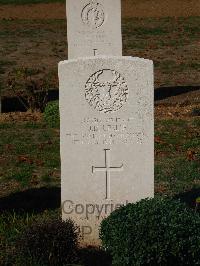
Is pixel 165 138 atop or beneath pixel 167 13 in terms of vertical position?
beneath

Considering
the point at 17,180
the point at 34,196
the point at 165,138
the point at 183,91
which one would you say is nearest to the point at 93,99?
the point at 34,196

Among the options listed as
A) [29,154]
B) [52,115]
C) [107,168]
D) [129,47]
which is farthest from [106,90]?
[129,47]

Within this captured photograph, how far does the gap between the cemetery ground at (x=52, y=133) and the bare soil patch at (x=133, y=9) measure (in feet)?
19.1

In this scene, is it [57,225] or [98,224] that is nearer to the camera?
[57,225]

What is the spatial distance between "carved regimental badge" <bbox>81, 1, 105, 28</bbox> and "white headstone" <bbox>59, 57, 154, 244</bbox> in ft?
19.2

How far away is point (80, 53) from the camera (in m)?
12.7

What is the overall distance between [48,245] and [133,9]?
26.7 metres

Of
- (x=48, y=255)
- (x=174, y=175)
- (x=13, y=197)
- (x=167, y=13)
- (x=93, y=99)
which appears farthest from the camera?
(x=167, y=13)

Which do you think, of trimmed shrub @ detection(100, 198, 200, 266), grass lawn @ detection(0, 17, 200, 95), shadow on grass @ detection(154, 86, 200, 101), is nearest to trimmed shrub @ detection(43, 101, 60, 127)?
grass lawn @ detection(0, 17, 200, 95)

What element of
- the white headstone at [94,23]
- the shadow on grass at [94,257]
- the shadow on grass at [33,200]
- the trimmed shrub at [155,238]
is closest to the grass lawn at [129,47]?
the white headstone at [94,23]

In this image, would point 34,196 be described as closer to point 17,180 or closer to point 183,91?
point 17,180

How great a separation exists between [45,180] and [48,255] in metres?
3.29

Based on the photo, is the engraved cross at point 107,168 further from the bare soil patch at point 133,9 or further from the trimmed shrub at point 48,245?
the bare soil patch at point 133,9

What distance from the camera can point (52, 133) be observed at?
39.2 feet
